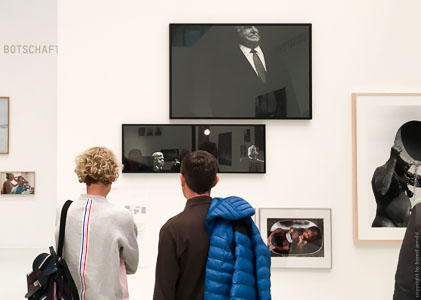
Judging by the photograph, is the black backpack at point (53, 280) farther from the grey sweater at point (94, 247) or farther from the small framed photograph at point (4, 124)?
the small framed photograph at point (4, 124)

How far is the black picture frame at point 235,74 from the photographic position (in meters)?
3.68

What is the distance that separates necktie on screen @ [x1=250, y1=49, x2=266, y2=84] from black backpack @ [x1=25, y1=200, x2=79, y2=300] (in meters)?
1.78

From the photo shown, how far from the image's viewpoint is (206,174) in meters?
2.40

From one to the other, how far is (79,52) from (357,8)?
2004 millimetres

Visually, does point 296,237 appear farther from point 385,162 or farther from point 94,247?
point 94,247

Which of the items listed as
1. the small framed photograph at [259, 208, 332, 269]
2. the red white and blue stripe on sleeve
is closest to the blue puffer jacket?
the red white and blue stripe on sleeve

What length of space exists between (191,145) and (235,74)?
586 millimetres

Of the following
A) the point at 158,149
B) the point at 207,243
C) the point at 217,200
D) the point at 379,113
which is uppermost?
the point at 379,113

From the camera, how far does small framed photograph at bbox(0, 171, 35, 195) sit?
12.7 feet

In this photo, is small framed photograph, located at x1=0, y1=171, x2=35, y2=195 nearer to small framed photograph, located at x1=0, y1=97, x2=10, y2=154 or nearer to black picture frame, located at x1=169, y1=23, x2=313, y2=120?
small framed photograph, located at x1=0, y1=97, x2=10, y2=154

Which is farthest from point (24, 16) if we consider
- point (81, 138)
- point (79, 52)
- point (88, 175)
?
point (88, 175)

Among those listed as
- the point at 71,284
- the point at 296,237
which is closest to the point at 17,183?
the point at 71,284

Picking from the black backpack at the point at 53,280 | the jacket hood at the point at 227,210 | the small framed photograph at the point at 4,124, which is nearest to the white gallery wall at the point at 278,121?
the small framed photograph at the point at 4,124

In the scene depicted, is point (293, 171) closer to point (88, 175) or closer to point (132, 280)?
point (132, 280)
